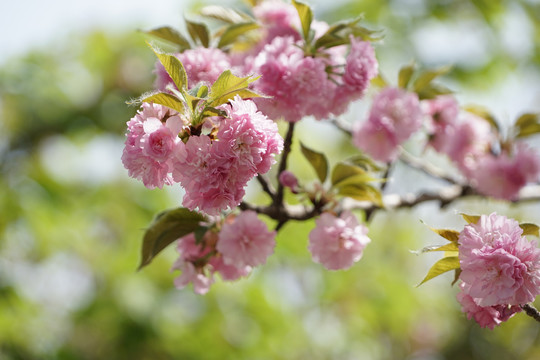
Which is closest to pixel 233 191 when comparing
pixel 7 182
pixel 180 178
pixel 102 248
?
pixel 180 178

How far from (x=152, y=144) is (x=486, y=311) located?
1.95 feet

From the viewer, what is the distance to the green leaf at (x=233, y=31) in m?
1.20

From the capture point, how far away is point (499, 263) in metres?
→ 0.79

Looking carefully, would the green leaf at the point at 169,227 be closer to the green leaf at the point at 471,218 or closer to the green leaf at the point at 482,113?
the green leaf at the point at 471,218

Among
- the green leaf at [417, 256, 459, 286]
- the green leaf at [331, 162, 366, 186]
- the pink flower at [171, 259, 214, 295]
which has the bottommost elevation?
the pink flower at [171, 259, 214, 295]

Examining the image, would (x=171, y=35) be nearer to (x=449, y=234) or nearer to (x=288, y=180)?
(x=288, y=180)

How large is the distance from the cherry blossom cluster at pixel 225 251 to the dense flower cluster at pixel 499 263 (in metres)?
0.37

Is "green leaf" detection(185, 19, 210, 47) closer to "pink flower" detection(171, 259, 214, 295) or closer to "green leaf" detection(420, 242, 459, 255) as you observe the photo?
"pink flower" detection(171, 259, 214, 295)

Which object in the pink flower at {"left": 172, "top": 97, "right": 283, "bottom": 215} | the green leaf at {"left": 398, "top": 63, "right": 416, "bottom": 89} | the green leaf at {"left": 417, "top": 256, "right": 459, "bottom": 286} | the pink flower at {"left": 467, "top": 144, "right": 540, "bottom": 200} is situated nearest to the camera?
the pink flower at {"left": 172, "top": 97, "right": 283, "bottom": 215}

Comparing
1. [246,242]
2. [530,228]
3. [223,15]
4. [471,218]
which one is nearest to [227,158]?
[246,242]

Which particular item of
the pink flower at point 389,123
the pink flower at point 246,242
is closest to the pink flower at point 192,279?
the pink flower at point 246,242

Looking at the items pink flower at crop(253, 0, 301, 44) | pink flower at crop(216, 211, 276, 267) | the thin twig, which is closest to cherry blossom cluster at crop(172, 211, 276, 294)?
pink flower at crop(216, 211, 276, 267)

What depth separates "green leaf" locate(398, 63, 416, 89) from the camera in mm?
1485

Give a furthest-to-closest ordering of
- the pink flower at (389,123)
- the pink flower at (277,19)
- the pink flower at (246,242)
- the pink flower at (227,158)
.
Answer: the pink flower at (389,123)
the pink flower at (277,19)
the pink flower at (246,242)
the pink flower at (227,158)
